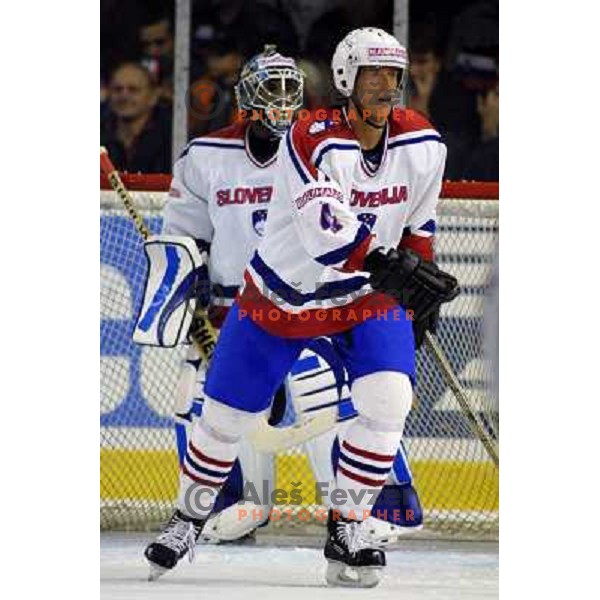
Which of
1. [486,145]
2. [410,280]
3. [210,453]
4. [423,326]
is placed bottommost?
[210,453]

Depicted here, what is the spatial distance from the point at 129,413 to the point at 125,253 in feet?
1.39

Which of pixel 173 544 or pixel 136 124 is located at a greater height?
pixel 136 124

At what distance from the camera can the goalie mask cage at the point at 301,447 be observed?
670 centimetres

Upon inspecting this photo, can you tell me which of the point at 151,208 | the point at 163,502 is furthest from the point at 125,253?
the point at 163,502

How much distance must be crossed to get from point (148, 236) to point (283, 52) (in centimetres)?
50

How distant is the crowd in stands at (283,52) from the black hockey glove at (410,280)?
0.85ft

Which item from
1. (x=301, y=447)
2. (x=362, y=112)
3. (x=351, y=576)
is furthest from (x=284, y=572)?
(x=362, y=112)

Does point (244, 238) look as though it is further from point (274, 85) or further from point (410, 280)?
point (410, 280)

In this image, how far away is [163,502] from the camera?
6.78 m

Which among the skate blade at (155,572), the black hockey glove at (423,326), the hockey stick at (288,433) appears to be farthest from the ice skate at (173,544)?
the black hockey glove at (423,326)

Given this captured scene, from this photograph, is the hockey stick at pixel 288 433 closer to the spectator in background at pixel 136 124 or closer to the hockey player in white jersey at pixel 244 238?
the hockey player in white jersey at pixel 244 238

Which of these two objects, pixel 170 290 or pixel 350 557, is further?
pixel 170 290

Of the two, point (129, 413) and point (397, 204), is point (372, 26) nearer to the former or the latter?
point (397, 204)

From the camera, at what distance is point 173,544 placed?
21.8 feet
